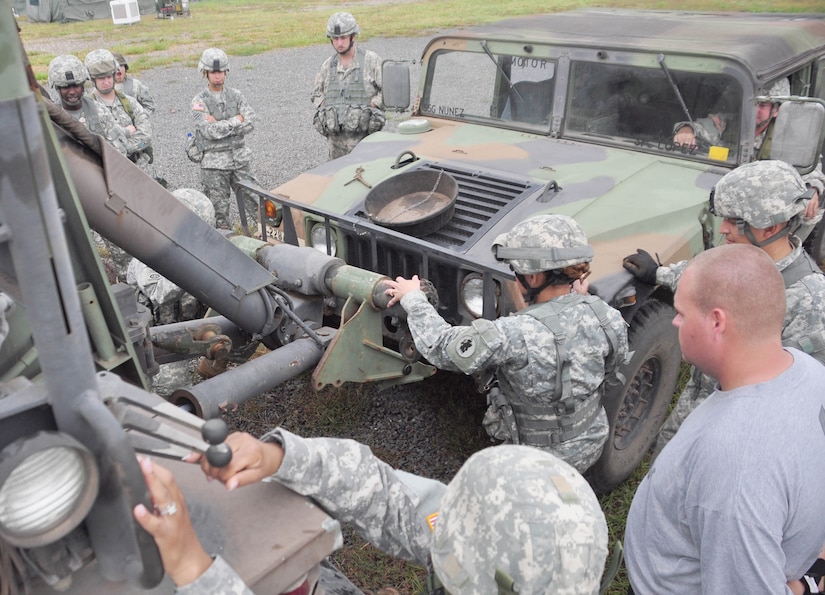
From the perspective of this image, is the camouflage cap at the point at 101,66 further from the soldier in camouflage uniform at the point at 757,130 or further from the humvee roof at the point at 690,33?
the soldier in camouflage uniform at the point at 757,130

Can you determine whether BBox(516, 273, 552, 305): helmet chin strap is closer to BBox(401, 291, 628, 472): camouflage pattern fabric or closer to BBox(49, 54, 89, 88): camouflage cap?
BBox(401, 291, 628, 472): camouflage pattern fabric

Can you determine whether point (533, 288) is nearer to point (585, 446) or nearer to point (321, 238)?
point (585, 446)

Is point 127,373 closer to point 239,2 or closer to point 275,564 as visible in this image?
point 275,564

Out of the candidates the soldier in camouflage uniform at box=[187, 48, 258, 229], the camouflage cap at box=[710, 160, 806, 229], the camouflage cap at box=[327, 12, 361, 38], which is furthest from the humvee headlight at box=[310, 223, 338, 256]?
the camouflage cap at box=[327, 12, 361, 38]

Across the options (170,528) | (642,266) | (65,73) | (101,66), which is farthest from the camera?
(101,66)

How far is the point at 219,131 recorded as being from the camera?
6.36 meters

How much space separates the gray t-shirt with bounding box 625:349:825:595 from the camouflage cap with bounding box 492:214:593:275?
805mm

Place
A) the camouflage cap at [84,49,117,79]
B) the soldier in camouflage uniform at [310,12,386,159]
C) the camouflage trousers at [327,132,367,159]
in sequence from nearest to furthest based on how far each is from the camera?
the camouflage cap at [84,49,117,79] → the soldier in camouflage uniform at [310,12,386,159] → the camouflage trousers at [327,132,367,159]

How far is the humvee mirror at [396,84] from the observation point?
4.52 metres

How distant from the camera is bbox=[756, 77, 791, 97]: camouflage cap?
364 cm

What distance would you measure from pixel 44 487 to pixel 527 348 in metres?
1.67

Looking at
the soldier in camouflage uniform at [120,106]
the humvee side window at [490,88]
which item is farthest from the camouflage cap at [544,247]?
the soldier in camouflage uniform at [120,106]

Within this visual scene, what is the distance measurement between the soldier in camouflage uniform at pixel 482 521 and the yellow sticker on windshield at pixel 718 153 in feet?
9.12

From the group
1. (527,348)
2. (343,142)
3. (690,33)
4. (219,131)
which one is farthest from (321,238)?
(343,142)
